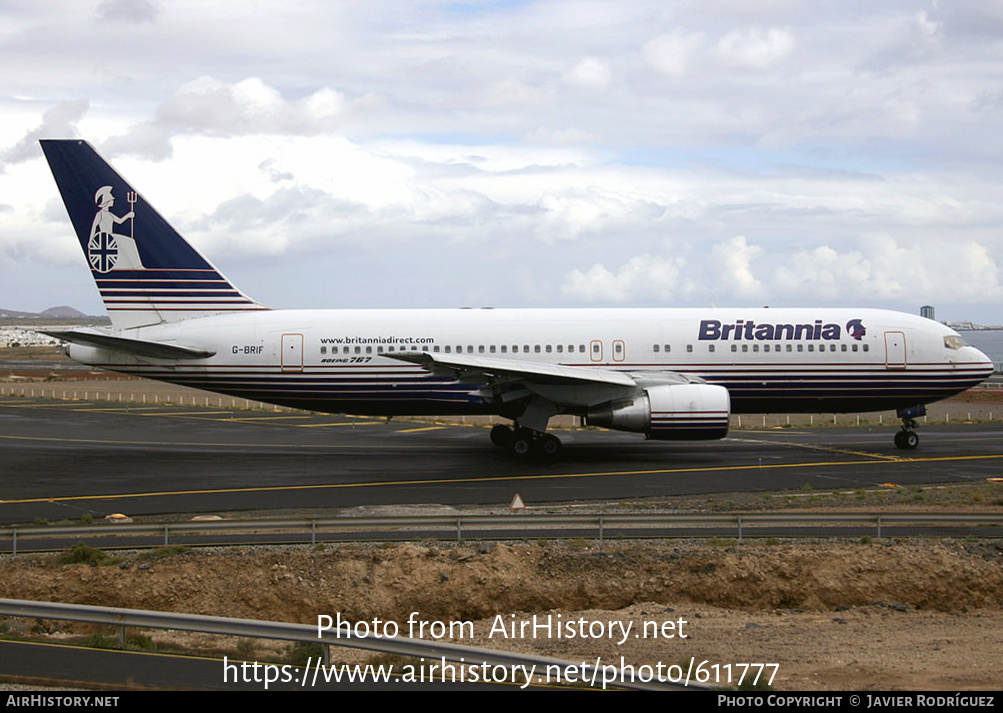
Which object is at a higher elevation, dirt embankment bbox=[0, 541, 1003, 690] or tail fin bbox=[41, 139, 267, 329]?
tail fin bbox=[41, 139, 267, 329]

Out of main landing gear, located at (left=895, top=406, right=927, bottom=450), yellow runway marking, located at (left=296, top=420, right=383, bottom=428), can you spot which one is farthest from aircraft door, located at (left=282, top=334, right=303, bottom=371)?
main landing gear, located at (left=895, top=406, right=927, bottom=450)

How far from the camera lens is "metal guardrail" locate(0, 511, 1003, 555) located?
1841 cm

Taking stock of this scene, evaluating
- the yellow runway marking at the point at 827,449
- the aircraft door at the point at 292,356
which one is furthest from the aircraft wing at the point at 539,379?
the yellow runway marking at the point at 827,449

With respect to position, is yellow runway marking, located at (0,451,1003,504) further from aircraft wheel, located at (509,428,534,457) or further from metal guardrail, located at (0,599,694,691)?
metal guardrail, located at (0,599,694,691)

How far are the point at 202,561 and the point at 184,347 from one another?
583 inches

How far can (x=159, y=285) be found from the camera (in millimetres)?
32438

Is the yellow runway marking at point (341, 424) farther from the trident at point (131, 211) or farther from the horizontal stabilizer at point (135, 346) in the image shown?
the trident at point (131, 211)

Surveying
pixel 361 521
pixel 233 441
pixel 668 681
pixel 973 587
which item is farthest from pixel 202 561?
pixel 233 441

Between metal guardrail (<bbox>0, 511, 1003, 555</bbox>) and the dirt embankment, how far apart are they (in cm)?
50

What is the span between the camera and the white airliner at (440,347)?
31594mm

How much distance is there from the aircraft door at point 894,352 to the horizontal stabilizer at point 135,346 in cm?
2192

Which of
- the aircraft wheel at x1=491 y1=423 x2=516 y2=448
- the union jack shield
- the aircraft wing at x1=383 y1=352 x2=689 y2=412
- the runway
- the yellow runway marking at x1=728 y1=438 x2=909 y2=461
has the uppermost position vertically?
the union jack shield

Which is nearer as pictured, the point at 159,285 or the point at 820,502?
the point at 820,502
